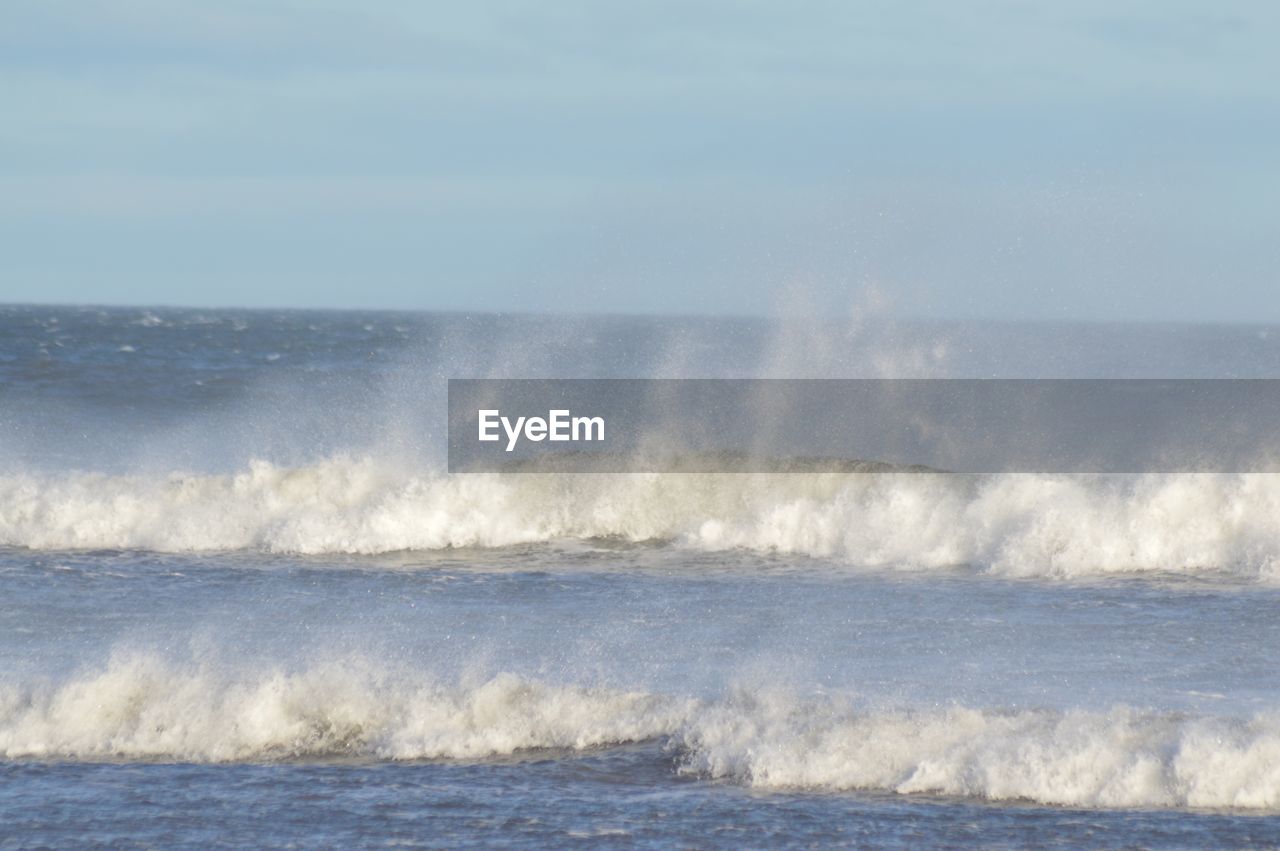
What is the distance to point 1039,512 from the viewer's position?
59.5 ft

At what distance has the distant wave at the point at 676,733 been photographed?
908cm

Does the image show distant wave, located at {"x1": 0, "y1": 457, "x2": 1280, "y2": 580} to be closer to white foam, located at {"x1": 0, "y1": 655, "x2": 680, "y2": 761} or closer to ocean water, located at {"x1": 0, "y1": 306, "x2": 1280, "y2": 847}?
ocean water, located at {"x1": 0, "y1": 306, "x2": 1280, "y2": 847}

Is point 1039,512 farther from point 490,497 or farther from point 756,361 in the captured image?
point 756,361

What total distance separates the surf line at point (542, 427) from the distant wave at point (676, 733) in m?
18.8

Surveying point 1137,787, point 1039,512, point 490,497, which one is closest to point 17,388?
point 490,497

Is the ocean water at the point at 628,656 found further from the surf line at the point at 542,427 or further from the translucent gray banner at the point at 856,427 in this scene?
the surf line at the point at 542,427

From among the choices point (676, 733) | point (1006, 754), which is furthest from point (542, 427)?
point (1006, 754)

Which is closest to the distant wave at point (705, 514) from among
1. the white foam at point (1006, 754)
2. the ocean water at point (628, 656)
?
the ocean water at point (628, 656)

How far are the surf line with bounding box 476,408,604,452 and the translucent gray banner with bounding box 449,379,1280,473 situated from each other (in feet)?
0.21

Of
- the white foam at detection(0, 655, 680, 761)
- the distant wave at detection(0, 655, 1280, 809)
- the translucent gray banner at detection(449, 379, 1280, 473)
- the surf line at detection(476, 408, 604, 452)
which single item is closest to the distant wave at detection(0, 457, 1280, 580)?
the translucent gray banner at detection(449, 379, 1280, 473)

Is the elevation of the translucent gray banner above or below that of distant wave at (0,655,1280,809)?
above

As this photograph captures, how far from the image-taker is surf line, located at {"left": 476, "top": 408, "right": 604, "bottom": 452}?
31483 millimetres

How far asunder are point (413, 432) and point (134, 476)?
593 cm

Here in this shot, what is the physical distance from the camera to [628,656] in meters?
12.4
